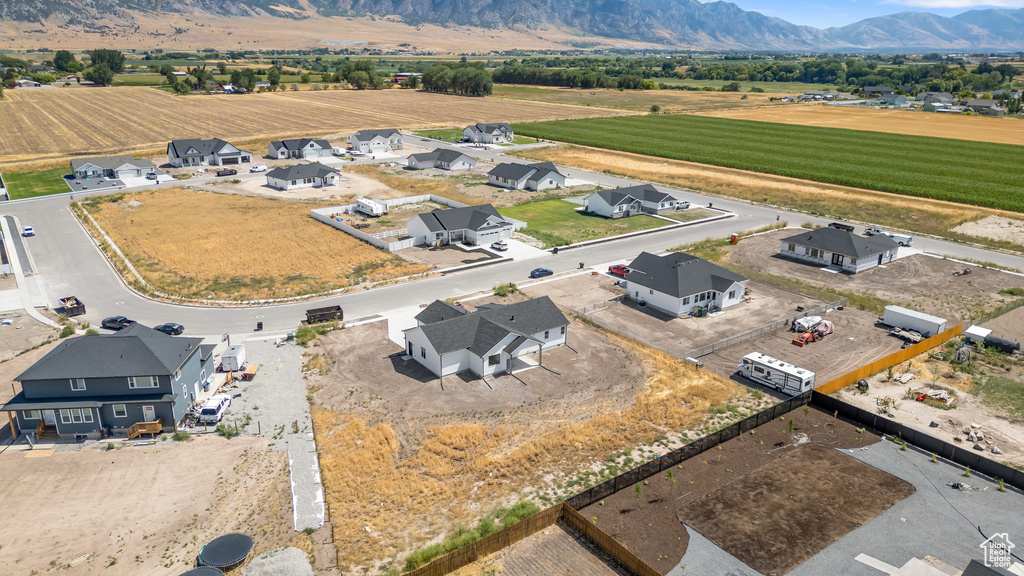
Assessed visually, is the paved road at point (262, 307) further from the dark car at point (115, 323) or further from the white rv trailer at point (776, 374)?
the white rv trailer at point (776, 374)

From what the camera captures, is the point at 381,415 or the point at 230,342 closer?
the point at 381,415

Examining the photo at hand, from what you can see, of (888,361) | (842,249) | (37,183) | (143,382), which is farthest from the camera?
(37,183)

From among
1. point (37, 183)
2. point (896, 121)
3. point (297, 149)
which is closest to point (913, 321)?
point (297, 149)

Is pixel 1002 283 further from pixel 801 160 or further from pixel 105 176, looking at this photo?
pixel 105 176

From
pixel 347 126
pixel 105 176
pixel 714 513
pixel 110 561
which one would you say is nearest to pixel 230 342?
pixel 110 561

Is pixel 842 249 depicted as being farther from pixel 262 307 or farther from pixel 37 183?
pixel 37 183

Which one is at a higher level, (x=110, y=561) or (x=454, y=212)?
(x=454, y=212)

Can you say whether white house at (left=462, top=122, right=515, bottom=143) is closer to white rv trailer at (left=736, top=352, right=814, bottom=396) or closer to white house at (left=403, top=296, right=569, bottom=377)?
white house at (left=403, top=296, right=569, bottom=377)
